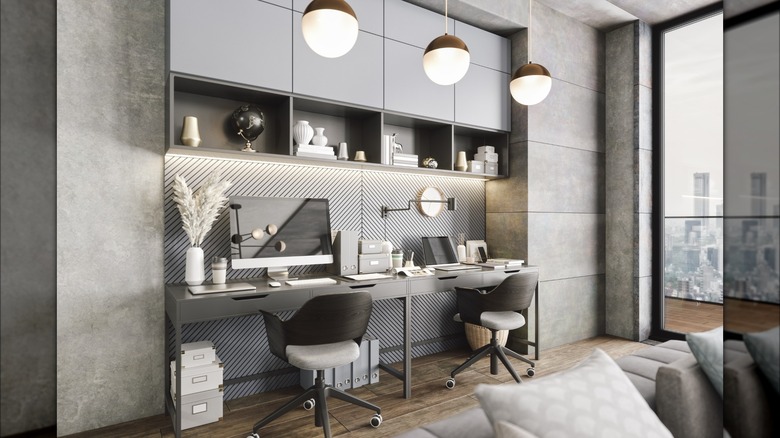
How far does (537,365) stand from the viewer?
374 cm

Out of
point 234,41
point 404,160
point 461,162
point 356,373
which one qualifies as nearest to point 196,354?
point 356,373

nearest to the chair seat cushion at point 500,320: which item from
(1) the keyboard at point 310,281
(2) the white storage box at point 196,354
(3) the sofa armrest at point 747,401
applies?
(1) the keyboard at point 310,281

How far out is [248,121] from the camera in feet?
9.87

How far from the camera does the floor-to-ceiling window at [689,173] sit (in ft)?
13.4

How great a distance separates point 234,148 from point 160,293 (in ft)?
3.85

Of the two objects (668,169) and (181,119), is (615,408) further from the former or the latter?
(668,169)

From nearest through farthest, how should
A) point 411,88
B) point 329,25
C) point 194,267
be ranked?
1. point 329,25
2. point 194,267
3. point 411,88

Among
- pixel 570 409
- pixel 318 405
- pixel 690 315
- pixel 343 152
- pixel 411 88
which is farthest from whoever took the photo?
pixel 690 315

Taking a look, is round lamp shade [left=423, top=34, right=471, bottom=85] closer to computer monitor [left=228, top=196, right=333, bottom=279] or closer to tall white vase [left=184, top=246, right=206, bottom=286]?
computer monitor [left=228, top=196, right=333, bottom=279]

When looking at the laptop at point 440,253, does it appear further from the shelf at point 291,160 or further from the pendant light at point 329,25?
the pendant light at point 329,25

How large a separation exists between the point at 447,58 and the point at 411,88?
3.90ft

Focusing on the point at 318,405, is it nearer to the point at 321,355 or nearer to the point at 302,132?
the point at 321,355

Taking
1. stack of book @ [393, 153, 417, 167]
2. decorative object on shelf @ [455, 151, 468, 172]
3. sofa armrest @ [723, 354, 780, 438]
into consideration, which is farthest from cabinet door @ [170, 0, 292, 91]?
sofa armrest @ [723, 354, 780, 438]

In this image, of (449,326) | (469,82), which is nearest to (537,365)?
(449,326)
